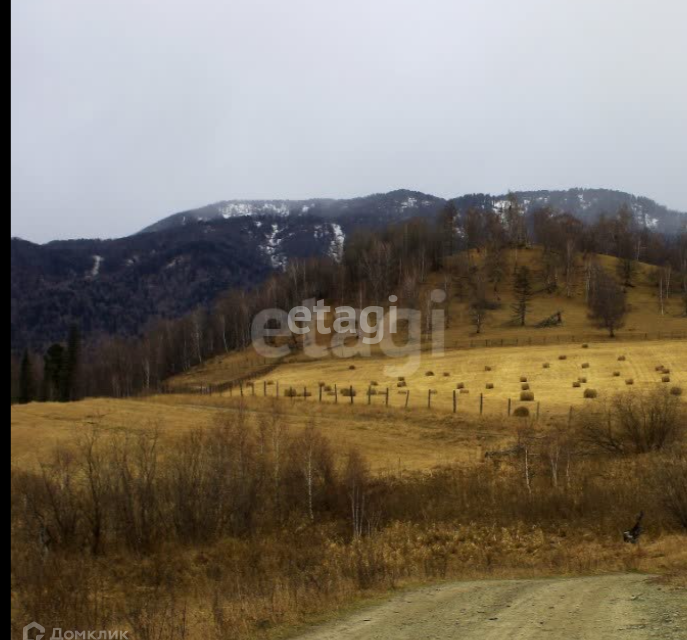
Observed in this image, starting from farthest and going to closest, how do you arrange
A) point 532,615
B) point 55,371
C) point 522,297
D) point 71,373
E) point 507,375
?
point 55,371 < point 71,373 < point 522,297 < point 507,375 < point 532,615

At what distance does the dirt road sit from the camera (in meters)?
9.34

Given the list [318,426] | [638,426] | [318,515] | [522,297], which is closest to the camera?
[318,515]

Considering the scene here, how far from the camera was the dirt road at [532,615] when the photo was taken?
30.7 feet

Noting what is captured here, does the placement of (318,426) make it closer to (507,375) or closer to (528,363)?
(507,375)

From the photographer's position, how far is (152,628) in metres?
11.9

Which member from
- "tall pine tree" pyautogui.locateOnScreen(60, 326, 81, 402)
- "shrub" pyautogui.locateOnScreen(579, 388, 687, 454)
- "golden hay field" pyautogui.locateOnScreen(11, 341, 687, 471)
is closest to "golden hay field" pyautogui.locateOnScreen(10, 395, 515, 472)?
"golden hay field" pyautogui.locateOnScreen(11, 341, 687, 471)

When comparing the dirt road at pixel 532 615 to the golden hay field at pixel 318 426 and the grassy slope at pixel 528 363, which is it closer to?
the golden hay field at pixel 318 426

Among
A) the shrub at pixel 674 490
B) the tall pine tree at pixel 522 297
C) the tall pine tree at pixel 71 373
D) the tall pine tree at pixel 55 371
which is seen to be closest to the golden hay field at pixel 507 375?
the shrub at pixel 674 490

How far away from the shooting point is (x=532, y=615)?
10.3 m

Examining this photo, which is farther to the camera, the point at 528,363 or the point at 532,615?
the point at 528,363

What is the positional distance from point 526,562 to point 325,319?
90.9 metres

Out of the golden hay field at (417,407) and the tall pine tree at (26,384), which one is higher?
the golden hay field at (417,407)

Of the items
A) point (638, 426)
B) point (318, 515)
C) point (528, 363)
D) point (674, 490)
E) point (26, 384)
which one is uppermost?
point (528, 363)

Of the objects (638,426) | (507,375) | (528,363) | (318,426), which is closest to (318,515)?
(318,426)
